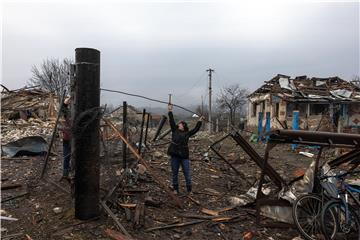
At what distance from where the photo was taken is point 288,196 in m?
5.45

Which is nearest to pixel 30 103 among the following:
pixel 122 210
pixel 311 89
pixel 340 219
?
pixel 122 210

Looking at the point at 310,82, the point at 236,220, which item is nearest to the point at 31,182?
the point at 236,220

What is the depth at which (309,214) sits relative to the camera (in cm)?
511

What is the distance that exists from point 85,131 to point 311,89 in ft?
73.3

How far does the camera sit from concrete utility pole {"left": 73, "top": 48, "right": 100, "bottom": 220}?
452 centimetres

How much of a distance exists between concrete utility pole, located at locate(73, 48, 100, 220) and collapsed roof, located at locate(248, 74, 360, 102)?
20.2m

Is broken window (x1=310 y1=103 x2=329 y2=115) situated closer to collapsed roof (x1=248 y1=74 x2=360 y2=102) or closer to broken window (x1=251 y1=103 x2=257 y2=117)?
collapsed roof (x1=248 y1=74 x2=360 y2=102)

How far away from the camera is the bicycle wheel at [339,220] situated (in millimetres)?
4840

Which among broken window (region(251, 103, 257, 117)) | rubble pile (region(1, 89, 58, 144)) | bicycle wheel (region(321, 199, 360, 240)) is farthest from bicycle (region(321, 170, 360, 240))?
broken window (region(251, 103, 257, 117))

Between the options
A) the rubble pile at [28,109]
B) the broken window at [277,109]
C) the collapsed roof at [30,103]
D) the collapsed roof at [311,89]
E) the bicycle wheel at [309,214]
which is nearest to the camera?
the bicycle wheel at [309,214]

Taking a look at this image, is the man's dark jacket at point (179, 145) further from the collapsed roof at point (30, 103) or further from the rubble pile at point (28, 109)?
the collapsed roof at point (30, 103)

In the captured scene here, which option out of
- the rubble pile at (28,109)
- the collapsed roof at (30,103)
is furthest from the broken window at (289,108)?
the collapsed roof at (30,103)

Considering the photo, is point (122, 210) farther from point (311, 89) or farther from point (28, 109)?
point (311, 89)

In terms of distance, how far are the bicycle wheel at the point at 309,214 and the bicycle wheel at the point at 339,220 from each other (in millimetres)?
156
